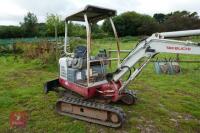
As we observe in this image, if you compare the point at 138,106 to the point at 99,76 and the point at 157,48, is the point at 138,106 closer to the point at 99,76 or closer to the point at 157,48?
the point at 99,76

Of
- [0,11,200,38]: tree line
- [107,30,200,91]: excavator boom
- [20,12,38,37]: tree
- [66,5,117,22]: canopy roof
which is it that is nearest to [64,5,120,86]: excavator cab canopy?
[66,5,117,22]: canopy roof

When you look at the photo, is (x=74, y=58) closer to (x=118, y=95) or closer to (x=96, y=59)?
(x=96, y=59)

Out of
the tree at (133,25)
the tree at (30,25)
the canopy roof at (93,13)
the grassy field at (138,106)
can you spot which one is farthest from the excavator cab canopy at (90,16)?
the tree at (133,25)

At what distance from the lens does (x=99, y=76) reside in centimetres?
804

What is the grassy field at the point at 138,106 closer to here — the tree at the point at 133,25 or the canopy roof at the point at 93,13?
the canopy roof at the point at 93,13

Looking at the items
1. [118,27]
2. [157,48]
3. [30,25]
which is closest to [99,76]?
[157,48]

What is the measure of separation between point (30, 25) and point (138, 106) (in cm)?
5206

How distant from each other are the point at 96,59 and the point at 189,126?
111 inches

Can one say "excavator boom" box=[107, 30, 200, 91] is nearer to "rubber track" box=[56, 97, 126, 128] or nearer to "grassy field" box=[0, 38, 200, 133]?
"rubber track" box=[56, 97, 126, 128]

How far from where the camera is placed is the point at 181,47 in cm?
639

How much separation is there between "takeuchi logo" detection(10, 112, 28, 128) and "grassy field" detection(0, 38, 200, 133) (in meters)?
0.11

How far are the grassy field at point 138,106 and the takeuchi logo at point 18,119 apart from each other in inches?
4.3

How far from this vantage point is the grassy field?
6941 mm

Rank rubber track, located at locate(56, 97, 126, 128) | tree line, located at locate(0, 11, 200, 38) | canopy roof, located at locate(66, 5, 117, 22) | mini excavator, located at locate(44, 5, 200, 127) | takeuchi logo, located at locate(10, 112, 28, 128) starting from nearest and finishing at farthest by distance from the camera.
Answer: rubber track, located at locate(56, 97, 126, 128), mini excavator, located at locate(44, 5, 200, 127), takeuchi logo, located at locate(10, 112, 28, 128), canopy roof, located at locate(66, 5, 117, 22), tree line, located at locate(0, 11, 200, 38)
